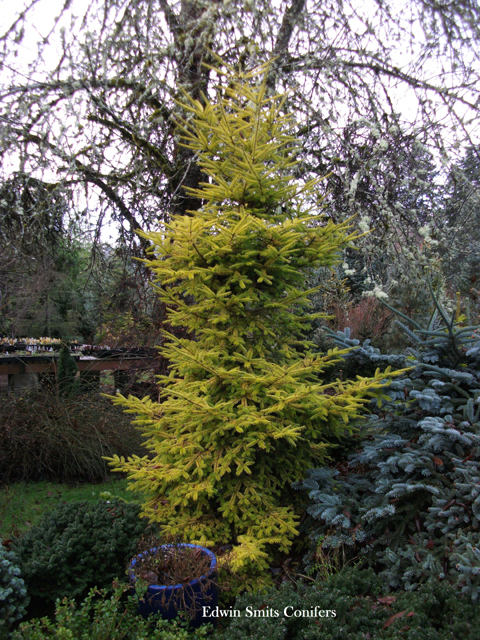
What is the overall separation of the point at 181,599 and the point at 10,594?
90 cm

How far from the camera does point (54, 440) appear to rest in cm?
508

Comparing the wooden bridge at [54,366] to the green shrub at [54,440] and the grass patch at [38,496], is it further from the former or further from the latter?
the grass patch at [38,496]

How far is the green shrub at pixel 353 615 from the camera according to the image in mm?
1906

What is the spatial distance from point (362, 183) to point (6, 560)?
3.97 meters

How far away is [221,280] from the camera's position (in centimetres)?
322

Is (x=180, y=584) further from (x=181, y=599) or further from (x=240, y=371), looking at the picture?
(x=240, y=371)

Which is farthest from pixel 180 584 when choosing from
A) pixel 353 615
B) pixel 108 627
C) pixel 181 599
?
pixel 353 615

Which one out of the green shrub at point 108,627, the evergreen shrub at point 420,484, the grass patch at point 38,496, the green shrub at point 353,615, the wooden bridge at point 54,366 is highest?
the wooden bridge at point 54,366

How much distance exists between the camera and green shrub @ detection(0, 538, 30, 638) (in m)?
2.31

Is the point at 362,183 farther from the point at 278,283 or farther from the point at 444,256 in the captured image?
the point at 278,283

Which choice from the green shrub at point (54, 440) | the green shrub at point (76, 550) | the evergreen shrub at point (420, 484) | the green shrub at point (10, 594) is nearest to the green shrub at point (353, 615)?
the evergreen shrub at point (420, 484)

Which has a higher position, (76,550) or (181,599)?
(76,550)

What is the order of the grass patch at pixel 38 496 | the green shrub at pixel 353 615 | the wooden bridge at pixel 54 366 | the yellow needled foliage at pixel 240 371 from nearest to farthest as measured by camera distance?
1. the green shrub at pixel 353 615
2. the yellow needled foliage at pixel 240 371
3. the grass patch at pixel 38 496
4. the wooden bridge at pixel 54 366

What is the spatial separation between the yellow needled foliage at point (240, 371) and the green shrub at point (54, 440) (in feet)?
7.40
